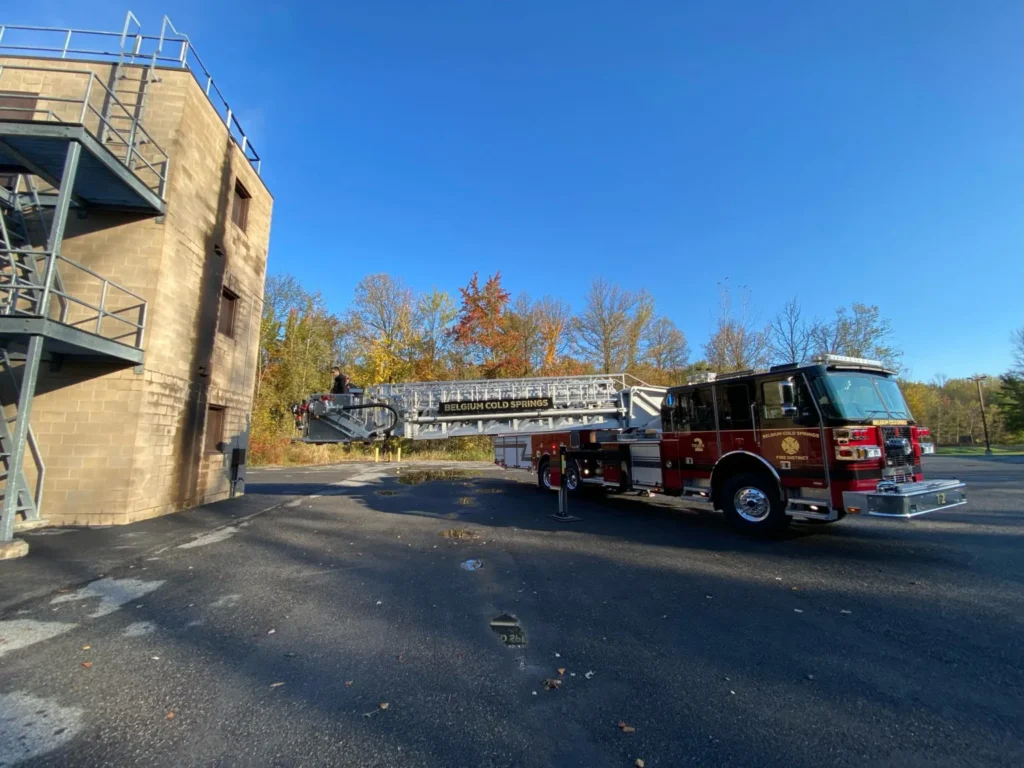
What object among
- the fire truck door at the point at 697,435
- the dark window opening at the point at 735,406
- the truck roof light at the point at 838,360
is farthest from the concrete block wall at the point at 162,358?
the truck roof light at the point at 838,360

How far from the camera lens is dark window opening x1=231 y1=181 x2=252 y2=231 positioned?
13312mm

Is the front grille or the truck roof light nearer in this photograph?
the front grille

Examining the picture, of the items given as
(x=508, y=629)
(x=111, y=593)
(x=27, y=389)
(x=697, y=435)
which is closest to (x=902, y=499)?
(x=697, y=435)

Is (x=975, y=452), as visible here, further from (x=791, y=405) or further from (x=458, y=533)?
(x=458, y=533)

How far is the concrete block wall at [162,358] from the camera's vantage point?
29.2 ft

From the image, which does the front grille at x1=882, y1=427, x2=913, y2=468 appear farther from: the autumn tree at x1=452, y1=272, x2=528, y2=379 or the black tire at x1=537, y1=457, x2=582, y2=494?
the autumn tree at x1=452, y1=272, x2=528, y2=379

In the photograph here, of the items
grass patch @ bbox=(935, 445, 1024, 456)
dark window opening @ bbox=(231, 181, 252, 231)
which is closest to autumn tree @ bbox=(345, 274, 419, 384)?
dark window opening @ bbox=(231, 181, 252, 231)

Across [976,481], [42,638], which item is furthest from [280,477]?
[976,481]

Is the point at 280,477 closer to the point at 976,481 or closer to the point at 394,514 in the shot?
the point at 394,514

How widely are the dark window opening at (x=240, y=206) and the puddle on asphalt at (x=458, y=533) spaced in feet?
36.4

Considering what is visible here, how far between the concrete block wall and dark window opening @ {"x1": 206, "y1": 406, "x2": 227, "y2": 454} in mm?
147

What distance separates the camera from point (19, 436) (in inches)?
277

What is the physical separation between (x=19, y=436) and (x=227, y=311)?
6.67 meters

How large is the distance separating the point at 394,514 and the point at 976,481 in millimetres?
18320
